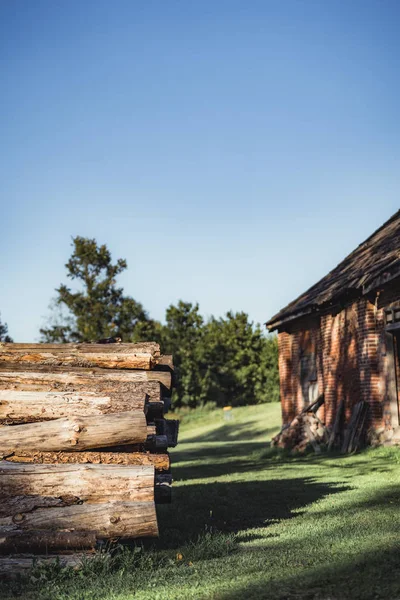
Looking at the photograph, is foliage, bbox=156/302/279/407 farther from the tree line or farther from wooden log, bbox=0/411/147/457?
wooden log, bbox=0/411/147/457

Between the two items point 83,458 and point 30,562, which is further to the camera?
point 83,458

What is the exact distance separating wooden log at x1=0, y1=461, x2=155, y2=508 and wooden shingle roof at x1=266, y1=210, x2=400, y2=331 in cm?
851

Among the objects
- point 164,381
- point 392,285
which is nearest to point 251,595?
point 164,381

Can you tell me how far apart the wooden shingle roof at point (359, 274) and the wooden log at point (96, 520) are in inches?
343

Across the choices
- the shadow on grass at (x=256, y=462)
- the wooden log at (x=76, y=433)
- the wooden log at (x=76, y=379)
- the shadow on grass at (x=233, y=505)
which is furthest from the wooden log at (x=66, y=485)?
the shadow on grass at (x=256, y=462)

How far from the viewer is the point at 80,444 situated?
6418 mm

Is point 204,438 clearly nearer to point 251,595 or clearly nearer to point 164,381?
point 164,381

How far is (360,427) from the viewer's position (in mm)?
14914

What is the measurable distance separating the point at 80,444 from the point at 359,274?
33.0ft

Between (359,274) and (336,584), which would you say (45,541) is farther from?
(359,274)

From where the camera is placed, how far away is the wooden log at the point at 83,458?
6344 mm

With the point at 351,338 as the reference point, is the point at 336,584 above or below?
below

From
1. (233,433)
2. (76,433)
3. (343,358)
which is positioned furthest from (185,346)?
(76,433)

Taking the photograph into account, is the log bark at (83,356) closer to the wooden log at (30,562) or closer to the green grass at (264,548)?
the green grass at (264,548)
